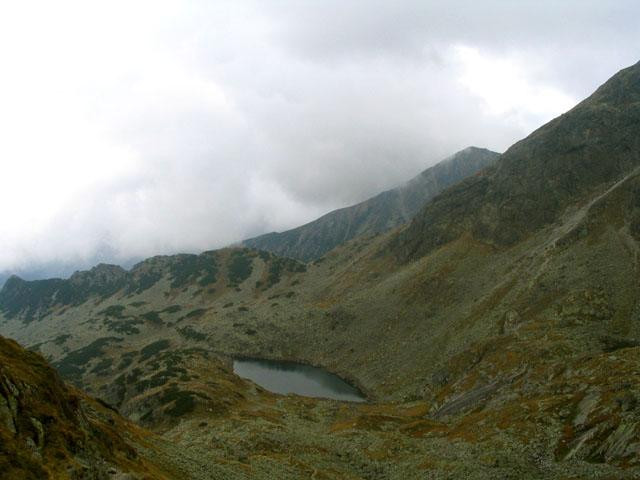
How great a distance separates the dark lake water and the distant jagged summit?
66.7 m

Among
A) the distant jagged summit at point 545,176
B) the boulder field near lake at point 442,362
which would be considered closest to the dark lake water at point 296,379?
the boulder field near lake at point 442,362

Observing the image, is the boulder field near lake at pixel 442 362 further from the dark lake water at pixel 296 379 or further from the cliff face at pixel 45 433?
the dark lake water at pixel 296 379

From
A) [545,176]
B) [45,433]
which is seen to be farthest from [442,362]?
[545,176]

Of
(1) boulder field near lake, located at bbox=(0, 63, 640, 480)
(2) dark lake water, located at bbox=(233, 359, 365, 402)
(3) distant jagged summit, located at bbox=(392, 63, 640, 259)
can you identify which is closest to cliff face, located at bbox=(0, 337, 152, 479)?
(1) boulder field near lake, located at bbox=(0, 63, 640, 480)

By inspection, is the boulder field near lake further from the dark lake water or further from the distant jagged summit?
the dark lake water

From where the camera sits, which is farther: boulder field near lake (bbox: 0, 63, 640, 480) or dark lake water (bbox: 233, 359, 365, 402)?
dark lake water (bbox: 233, 359, 365, 402)

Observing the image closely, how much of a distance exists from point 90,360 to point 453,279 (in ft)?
465

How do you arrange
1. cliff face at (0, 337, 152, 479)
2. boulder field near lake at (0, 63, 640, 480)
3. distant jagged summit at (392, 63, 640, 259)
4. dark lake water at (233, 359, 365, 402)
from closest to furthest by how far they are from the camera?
cliff face at (0, 337, 152, 479) < boulder field near lake at (0, 63, 640, 480) < dark lake water at (233, 359, 365, 402) < distant jagged summit at (392, 63, 640, 259)

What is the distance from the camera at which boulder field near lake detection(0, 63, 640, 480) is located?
37.4 m

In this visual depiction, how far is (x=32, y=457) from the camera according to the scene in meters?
21.3

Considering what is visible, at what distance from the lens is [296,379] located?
440 feet

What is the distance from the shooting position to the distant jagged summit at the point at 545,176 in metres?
145

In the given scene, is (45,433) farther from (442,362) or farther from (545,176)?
(545,176)

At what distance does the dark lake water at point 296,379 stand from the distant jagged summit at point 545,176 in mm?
66692
